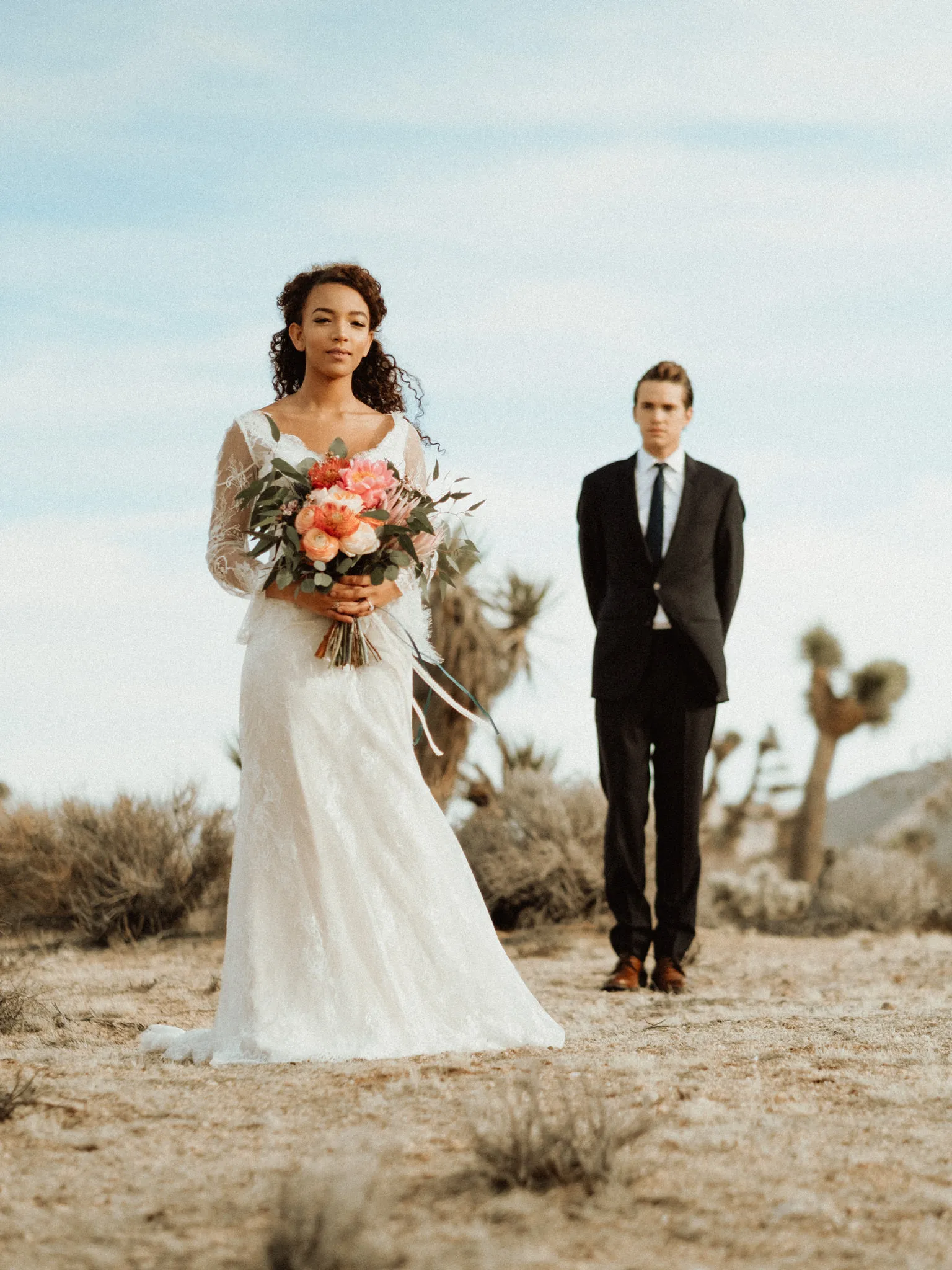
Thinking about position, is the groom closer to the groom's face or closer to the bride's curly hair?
the groom's face

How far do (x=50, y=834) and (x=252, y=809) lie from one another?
6459 millimetres

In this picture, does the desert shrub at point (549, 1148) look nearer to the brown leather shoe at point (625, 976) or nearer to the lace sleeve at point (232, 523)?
the lace sleeve at point (232, 523)

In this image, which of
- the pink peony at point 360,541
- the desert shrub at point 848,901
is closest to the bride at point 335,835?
the pink peony at point 360,541

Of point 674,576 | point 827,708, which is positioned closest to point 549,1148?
point 674,576

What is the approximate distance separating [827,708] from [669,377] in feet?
68.9

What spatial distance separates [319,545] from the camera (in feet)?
15.6

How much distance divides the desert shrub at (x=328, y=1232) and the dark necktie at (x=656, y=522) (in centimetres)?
444

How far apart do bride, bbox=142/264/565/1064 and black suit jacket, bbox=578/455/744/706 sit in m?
1.70

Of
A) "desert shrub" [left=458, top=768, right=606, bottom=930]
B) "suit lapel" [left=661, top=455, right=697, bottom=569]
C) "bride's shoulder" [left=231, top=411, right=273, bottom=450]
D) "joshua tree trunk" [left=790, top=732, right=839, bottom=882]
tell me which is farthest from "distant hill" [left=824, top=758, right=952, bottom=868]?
"bride's shoulder" [left=231, top=411, right=273, bottom=450]

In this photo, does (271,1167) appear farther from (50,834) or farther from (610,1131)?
(50,834)

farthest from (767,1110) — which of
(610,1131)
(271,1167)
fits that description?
(271,1167)

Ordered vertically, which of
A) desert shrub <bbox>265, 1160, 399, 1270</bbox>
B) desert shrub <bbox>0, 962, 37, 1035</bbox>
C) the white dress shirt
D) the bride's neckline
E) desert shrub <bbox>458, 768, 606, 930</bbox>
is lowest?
desert shrub <bbox>0, 962, 37, 1035</bbox>

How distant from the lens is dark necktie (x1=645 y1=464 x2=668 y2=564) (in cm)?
678

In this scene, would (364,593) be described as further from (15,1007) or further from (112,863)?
(112,863)
